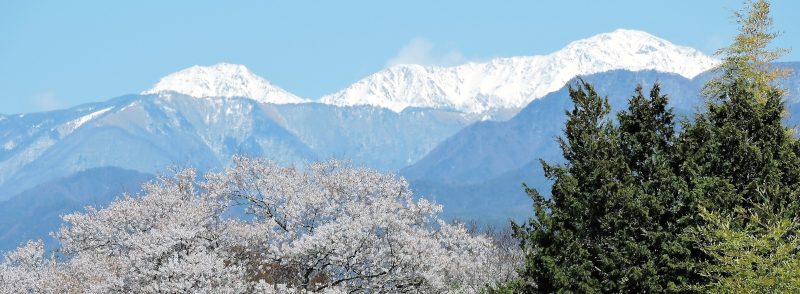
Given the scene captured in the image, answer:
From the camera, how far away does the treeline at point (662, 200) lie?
31875 millimetres

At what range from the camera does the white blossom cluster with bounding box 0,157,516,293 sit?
42656mm

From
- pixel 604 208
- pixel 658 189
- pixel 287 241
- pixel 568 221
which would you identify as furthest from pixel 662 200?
pixel 287 241

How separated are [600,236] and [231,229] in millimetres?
21934

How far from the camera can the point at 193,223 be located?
1912 inches

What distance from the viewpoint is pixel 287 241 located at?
1834 inches

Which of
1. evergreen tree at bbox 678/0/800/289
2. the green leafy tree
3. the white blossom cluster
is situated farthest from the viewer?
the white blossom cluster

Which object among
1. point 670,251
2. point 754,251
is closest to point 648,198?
point 670,251

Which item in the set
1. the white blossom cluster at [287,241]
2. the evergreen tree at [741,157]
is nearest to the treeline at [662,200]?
the evergreen tree at [741,157]

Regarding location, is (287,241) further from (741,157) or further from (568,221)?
(741,157)

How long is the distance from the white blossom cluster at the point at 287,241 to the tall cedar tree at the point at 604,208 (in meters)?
7.61

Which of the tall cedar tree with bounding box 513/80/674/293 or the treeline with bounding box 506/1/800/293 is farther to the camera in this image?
the tall cedar tree with bounding box 513/80/674/293

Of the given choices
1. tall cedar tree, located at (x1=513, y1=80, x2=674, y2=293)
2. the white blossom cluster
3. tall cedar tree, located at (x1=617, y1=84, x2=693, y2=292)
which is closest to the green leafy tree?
tall cedar tree, located at (x1=617, y1=84, x2=693, y2=292)

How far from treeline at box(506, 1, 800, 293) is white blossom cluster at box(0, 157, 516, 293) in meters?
7.68

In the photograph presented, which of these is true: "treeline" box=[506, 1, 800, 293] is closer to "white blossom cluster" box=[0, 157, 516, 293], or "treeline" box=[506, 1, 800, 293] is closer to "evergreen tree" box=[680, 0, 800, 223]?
"evergreen tree" box=[680, 0, 800, 223]
